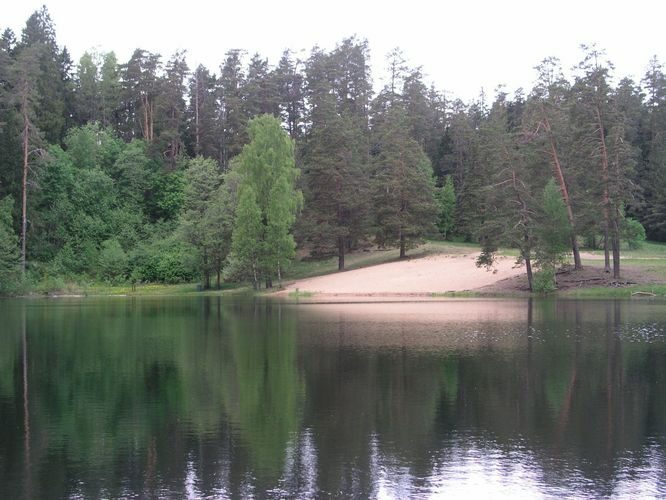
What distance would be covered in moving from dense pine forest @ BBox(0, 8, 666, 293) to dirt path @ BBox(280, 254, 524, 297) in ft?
8.18

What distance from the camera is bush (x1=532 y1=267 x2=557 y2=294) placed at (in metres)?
49.5

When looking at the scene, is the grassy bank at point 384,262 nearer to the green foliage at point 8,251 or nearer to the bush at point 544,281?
the bush at point 544,281

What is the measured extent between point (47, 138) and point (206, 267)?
2957 centimetres

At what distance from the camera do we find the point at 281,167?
204 feet

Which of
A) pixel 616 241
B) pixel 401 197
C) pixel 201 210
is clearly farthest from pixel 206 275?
pixel 616 241

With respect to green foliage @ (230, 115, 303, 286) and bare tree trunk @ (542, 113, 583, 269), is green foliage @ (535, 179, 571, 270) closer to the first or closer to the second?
bare tree trunk @ (542, 113, 583, 269)

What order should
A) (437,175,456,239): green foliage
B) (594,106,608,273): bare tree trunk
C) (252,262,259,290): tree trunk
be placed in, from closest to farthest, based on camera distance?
(594,106,608,273): bare tree trunk
(252,262,259,290): tree trunk
(437,175,456,239): green foliage

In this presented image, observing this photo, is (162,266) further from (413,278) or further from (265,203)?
(413,278)

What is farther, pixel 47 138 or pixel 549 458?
pixel 47 138

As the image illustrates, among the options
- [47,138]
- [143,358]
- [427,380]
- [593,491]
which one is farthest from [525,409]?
[47,138]

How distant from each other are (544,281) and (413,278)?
12.2 m

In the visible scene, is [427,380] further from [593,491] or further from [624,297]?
[624,297]

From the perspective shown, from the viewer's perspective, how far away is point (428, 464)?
40.3 feet

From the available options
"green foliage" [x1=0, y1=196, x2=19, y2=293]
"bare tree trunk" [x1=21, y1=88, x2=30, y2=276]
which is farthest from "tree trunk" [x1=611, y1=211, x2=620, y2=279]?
"bare tree trunk" [x1=21, y1=88, x2=30, y2=276]
